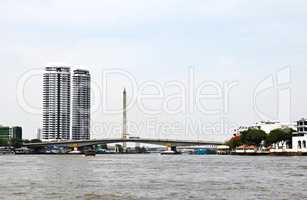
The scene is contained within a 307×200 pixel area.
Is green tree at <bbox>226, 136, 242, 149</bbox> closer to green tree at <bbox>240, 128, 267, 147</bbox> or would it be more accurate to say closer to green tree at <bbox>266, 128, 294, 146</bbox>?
green tree at <bbox>240, 128, 267, 147</bbox>

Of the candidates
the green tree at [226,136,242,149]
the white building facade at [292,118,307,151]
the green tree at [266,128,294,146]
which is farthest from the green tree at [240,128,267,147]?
the green tree at [226,136,242,149]

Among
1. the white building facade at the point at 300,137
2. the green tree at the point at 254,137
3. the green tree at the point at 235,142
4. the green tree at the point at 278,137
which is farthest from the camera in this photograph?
the green tree at the point at 235,142

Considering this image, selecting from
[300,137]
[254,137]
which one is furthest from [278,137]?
[254,137]

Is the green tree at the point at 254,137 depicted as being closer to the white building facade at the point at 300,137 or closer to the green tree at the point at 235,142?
the white building facade at the point at 300,137

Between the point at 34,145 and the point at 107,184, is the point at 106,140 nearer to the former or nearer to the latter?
the point at 34,145

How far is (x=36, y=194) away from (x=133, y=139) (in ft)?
476

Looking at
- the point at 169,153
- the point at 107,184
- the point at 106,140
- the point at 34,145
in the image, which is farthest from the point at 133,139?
the point at 107,184

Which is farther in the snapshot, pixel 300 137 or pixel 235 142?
pixel 235 142

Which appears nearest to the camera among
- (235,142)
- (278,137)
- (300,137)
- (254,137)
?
(300,137)

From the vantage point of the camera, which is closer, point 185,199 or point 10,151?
point 185,199

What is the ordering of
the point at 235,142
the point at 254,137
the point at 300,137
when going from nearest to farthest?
1. the point at 300,137
2. the point at 254,137
3. the point at 235,142

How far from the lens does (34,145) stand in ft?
650

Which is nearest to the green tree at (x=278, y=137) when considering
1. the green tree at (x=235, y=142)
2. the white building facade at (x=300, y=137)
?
the white building facade at (x=300, y=137)

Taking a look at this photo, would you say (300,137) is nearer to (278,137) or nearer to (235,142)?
(278,137)
